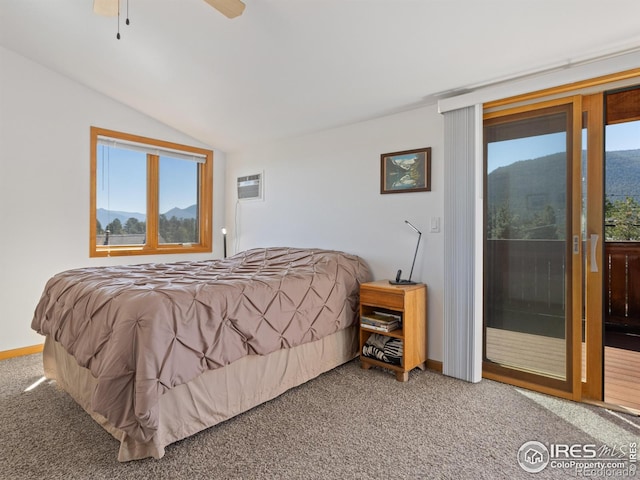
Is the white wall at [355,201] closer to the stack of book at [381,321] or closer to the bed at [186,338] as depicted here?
the stack of book at [381,321]

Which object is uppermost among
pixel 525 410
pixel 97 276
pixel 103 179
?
pixel 103 179

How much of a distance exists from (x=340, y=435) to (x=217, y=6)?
2398 millimetres

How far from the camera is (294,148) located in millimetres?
3900

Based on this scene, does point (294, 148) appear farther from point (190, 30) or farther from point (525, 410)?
point (525, 410)

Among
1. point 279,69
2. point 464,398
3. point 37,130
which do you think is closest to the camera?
point 464,398

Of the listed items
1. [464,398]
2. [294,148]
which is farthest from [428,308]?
[294,148]

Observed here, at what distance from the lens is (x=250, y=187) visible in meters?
4.41

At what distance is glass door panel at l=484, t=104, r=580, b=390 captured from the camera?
2412 millimetres

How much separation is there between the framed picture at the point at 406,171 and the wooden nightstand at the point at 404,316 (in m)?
0.80

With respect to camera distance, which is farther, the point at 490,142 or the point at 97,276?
the point at 490,142

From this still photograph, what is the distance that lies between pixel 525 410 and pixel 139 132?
4.32m

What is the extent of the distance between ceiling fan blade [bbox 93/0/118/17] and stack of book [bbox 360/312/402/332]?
2.59m

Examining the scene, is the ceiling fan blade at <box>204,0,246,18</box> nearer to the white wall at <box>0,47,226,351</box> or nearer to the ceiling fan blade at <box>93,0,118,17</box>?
the ceiling fan blade at <box>93,0,118,17</box>

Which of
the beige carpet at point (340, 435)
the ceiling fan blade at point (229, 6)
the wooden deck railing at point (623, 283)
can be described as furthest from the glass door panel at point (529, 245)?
the ceiling fan blade at point (229, 6)
